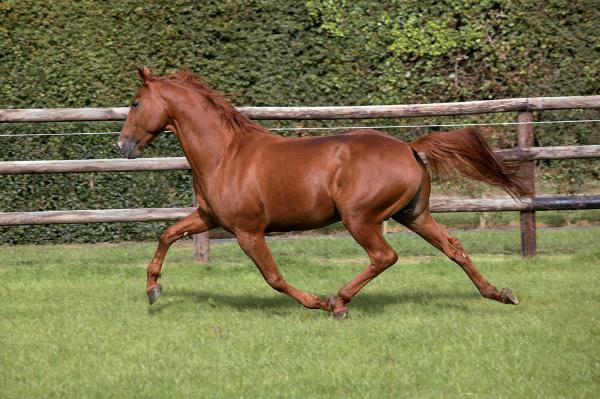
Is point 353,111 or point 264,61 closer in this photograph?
point 353,111

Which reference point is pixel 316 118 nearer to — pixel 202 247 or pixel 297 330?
pixel 202 247

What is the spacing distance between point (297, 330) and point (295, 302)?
132 cm

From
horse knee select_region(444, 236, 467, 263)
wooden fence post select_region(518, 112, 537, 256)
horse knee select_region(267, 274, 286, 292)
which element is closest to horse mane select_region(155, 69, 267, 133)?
horse knee select_region(267, 274, 286, 292)

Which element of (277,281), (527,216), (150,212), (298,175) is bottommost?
(527,216)

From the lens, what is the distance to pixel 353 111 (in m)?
10.2

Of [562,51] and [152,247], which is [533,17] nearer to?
→ [562,51]

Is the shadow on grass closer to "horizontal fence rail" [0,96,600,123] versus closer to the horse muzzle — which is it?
the horse muzzle

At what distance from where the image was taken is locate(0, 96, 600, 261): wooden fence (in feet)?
33.1

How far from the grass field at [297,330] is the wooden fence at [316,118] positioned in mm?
505

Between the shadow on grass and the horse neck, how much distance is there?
3.61 feet

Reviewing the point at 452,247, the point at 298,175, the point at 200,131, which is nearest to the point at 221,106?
the point at 200,131

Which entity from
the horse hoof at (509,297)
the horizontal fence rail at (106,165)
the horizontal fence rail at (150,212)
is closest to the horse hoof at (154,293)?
the horizontal fence rail at (150,212)

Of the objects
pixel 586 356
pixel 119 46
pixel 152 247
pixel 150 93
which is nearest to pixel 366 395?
pixel 586 356

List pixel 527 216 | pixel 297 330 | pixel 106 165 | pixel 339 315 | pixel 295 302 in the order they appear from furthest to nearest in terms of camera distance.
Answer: pixel 527 216
pixel 106 165
pixel 295 302
pixel 339 315
pixel 297 330
